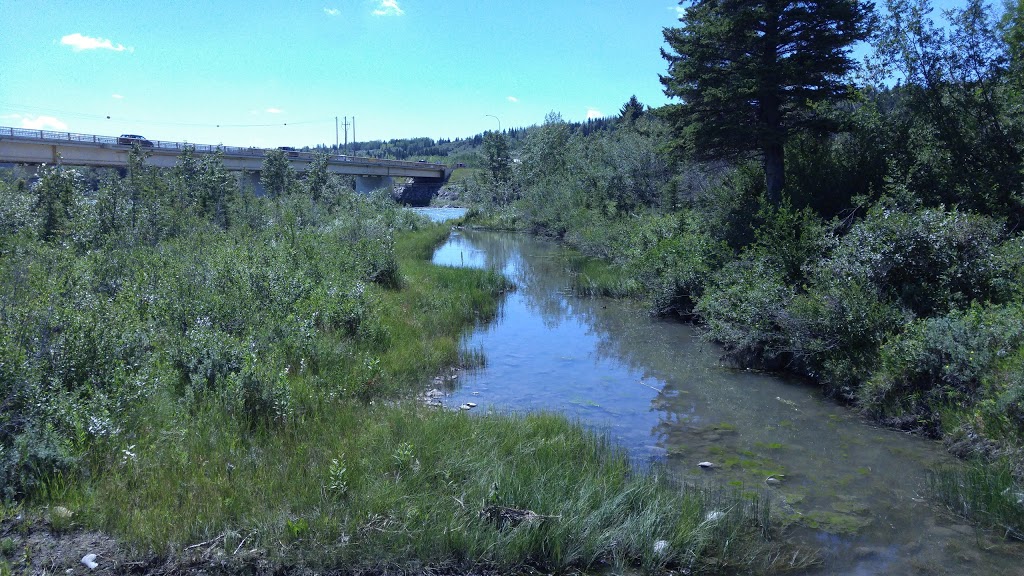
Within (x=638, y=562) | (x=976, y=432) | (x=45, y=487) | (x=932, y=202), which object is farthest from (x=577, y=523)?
(x=932, y=202)

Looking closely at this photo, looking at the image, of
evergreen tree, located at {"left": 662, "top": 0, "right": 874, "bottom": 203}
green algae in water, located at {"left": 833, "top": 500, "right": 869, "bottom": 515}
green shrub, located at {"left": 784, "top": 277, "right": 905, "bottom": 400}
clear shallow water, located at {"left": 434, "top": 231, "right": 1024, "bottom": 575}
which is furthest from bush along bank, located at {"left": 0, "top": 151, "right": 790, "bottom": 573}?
evergreen tree, located at {"left": 662, "top": 0, "right": 874, "bottom": 203}

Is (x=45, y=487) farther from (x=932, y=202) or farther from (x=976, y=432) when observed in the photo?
(x=932, y=202)

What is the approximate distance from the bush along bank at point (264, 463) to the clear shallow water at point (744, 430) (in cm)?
81

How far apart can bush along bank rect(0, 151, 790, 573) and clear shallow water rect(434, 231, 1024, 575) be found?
2.65ft

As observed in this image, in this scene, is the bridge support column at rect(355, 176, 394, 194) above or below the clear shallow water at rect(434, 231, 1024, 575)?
above

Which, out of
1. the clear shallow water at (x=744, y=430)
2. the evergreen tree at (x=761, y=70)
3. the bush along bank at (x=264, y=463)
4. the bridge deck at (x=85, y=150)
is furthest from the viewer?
the bridge deck at (x=85, y=150)

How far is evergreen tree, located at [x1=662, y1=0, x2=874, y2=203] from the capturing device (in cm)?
1831

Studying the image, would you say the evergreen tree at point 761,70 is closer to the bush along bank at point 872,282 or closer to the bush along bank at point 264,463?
the bush along bank at point 872,282

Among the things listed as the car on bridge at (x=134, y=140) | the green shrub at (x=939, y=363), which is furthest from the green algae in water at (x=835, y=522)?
the car on bridge at (x=134, y=140)

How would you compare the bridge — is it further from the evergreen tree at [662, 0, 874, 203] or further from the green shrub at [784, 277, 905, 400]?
the green shrub at [784, 277, 905, 400]

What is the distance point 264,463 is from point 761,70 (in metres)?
17.2

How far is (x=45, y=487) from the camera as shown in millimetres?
5629

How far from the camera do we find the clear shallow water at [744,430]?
6.78 metres

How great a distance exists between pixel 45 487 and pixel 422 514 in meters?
3.30
